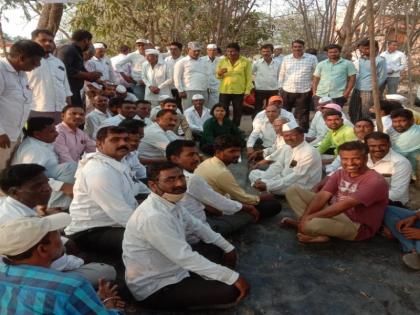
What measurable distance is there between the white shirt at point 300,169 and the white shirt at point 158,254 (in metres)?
2.45

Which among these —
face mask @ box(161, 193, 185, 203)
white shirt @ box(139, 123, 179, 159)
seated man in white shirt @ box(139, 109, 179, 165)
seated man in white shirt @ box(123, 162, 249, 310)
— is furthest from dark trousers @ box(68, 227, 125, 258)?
white shirt @ box(139, 123, 179, 159)

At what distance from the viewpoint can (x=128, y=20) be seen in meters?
11.8

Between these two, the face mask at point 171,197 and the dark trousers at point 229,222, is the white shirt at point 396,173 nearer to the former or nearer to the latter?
the dark trousers at point 229,222

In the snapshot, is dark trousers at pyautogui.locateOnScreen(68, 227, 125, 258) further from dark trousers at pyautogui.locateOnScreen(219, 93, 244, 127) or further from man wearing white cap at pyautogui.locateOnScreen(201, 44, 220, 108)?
man wearing white cap at pyautogui.locateOnScreen(201, 44, 220, 108)

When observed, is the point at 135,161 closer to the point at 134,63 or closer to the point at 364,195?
the point at 364,195

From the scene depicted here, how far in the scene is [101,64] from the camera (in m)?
7.47

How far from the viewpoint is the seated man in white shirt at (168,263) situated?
255 cm

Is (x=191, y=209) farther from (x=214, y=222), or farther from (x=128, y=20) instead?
(x=128, y=20)

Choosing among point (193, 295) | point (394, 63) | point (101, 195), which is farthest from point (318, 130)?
point (193, 295)

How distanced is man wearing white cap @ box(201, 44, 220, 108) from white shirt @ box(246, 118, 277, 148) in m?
2.10

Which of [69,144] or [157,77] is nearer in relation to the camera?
[69,144]

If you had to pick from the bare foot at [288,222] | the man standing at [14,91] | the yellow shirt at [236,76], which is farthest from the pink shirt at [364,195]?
the yellow shirt at [236,76]

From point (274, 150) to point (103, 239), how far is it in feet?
11.9

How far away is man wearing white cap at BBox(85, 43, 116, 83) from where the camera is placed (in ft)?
23.9
